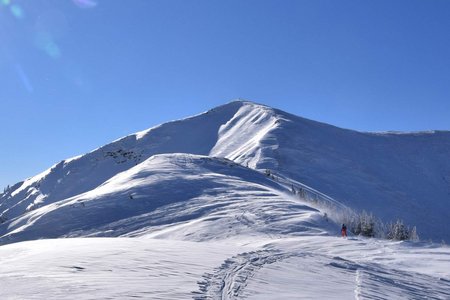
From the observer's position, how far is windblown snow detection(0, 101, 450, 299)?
351 inches

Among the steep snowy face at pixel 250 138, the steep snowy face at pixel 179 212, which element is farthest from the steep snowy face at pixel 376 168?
the steep snowy face at pixel 179 212

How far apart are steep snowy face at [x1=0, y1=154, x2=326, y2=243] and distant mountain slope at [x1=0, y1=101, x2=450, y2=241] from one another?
11840mm

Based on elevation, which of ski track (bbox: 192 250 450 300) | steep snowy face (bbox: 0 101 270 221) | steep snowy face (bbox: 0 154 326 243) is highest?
steep snowy face (bbox: 0 101 270 221)

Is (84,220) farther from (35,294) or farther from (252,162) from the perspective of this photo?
(252,162)

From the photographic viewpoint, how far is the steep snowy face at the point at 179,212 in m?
19.1

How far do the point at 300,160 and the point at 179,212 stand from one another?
107ft

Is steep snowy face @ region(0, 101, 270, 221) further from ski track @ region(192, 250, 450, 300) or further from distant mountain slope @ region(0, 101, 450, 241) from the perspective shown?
ski track @ region(192, 250, 450, 300)

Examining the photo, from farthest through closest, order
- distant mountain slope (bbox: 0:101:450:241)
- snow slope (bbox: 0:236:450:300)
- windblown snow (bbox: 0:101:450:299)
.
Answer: distant mountain slope (bbox: 0:101:450:241) → windblown snow (bbox: 0:101:450:299) → snow slope (bbox: 0:236:450:300)

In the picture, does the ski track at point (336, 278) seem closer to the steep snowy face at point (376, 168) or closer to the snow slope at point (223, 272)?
the snow slope at point (223, 272)

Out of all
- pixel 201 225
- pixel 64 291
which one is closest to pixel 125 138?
pixel 201 225

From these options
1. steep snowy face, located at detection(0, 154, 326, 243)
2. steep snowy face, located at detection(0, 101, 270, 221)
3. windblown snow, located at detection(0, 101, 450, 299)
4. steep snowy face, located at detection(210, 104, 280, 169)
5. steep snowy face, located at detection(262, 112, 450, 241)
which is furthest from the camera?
steep snowy face, located at detection(0, 101, 270, 221)

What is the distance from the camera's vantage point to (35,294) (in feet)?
24.2

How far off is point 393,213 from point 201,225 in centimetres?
2858

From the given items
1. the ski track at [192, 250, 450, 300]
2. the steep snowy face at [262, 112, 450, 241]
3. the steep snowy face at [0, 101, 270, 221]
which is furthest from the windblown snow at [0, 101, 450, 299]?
the steep snowy face at [0, 101, 270, 221]
